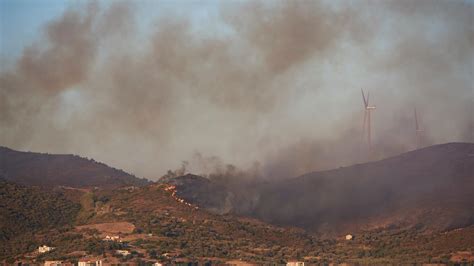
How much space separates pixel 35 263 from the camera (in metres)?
171

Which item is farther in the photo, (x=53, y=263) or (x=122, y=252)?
(x=122, y=252)

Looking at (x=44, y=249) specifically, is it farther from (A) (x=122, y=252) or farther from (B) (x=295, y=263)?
(B) (x=295, y=263)

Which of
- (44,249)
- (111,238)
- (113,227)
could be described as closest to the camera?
(44,249)

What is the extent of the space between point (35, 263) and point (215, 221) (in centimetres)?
4169

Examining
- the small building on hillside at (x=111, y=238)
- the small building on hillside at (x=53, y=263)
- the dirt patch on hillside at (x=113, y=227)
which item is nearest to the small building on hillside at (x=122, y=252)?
the small building on hillside at (x=111, y=238)

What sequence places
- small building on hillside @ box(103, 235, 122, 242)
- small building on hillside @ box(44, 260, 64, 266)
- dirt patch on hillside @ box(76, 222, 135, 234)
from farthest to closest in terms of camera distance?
dirt patch on hillside @ box(76, 222, 135, 234), small building on hillside @ box(103, 235, 122, 242), small building on hillside @ box(44, 260, 64, 266)

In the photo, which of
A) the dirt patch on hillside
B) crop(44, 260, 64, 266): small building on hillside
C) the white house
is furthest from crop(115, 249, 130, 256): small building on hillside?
the white house

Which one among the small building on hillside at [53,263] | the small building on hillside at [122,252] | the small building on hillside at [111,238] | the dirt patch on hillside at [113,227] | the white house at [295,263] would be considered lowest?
the small building on hillside at [53,263]

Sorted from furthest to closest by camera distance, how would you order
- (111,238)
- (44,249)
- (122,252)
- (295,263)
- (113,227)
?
(113,227)
(111,238)
(44,249)
(122,252)
(295,263)

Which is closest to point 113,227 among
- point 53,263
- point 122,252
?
point 122,252

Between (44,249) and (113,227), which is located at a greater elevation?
(113,227)

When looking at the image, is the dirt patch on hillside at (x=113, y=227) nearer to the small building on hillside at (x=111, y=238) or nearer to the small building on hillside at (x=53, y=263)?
the small building on hillside at (x=111, y=238)

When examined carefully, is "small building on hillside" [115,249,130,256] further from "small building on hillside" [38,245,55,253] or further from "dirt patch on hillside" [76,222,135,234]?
"dirt patch on hillside" [76,222,135,234]

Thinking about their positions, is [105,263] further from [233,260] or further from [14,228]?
[14,228]
